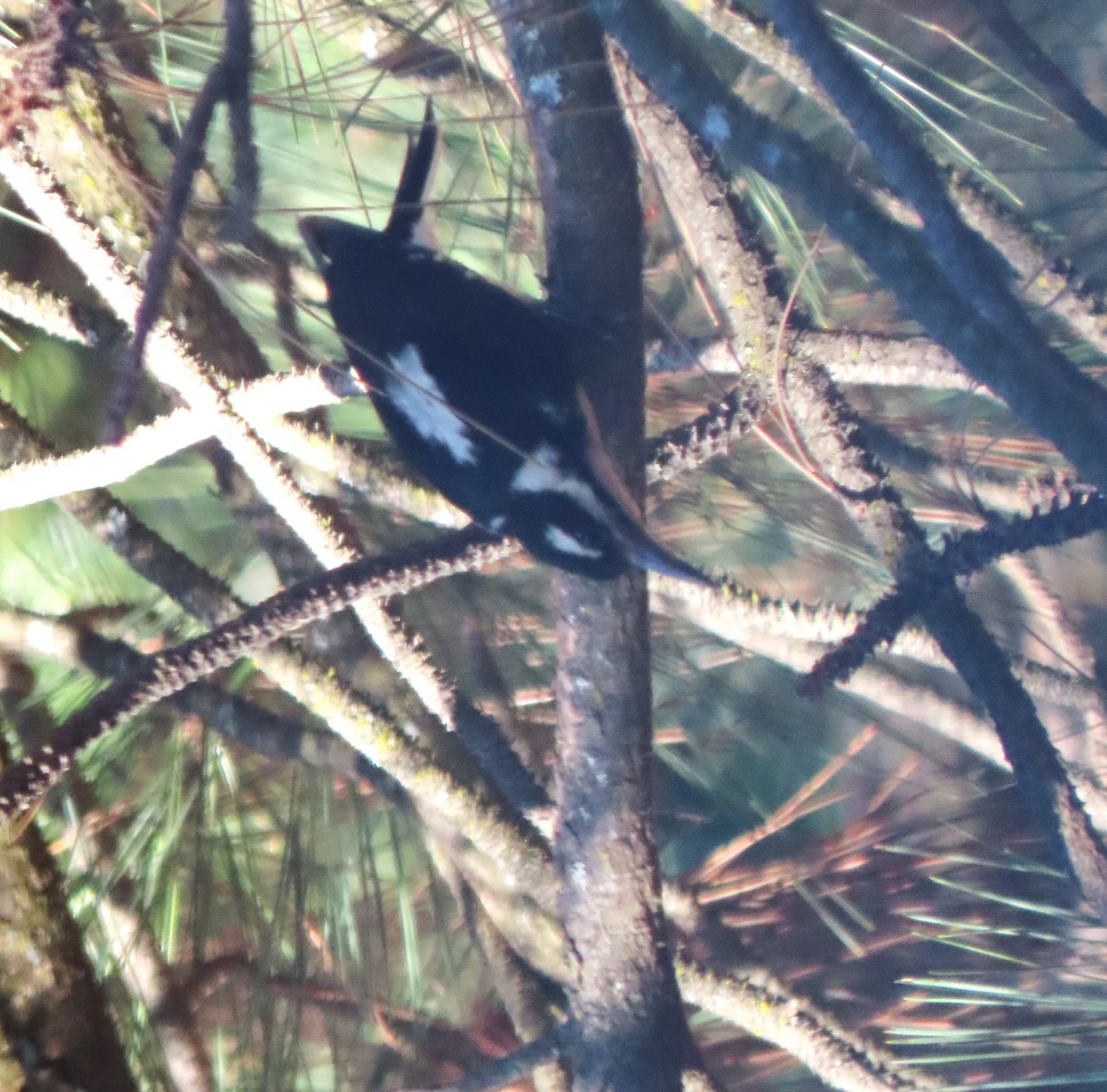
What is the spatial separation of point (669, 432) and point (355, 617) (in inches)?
13.2

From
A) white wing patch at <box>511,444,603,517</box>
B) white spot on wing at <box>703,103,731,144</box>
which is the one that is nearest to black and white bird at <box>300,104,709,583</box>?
white wing patch at <box>511,444,603,517</box>

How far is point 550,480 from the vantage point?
0.61 meters

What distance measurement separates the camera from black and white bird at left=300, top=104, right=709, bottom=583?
61cm

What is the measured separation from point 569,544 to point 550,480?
5cm

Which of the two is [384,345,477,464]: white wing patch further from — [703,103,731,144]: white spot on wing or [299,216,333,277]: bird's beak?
[703,103,731,144]: white spot on wing

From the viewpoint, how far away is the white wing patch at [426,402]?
0.62m

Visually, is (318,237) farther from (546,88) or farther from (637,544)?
(637,544)

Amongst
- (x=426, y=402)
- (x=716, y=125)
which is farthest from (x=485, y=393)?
(x=716, y=125)

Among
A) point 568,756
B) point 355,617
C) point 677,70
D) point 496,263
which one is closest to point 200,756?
point 355,617

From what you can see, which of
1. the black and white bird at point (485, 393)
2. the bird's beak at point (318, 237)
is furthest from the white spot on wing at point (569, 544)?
the bird's beak at point (318, 237)

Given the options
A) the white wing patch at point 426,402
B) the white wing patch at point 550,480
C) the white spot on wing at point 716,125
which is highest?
the white spot on wing at point 716,125

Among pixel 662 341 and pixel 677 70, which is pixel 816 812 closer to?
pixel 662 341

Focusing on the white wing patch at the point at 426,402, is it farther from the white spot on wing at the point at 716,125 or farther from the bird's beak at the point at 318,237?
the white spot on wing at the point at 716,125

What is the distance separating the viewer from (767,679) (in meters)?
0.92
